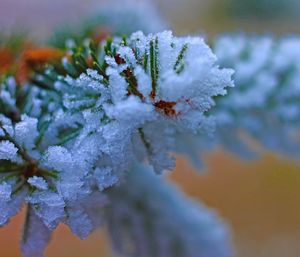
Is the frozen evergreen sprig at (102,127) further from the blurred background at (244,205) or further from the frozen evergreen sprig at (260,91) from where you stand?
the blurred background at (244,205)

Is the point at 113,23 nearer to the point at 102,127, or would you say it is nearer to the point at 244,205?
the point at 102,127

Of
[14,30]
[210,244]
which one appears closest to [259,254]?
[210,244]

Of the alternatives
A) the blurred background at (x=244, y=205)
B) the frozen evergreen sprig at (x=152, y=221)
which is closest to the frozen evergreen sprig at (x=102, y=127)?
the frozen evergreen sprig at (x=152, y=221)

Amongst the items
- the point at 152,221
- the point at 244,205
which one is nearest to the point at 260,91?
the point at 152,221

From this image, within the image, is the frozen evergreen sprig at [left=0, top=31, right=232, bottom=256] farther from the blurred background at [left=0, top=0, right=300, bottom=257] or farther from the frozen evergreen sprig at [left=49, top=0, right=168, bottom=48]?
the blurred background at [left=0, top=0, right=300, bottom=257]

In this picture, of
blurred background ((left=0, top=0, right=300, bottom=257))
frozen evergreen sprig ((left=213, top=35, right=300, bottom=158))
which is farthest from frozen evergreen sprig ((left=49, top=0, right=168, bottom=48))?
blurred background ((left=0, top=0, right=300, bottom=257))

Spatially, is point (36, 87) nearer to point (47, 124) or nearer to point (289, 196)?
point (47, 124)
